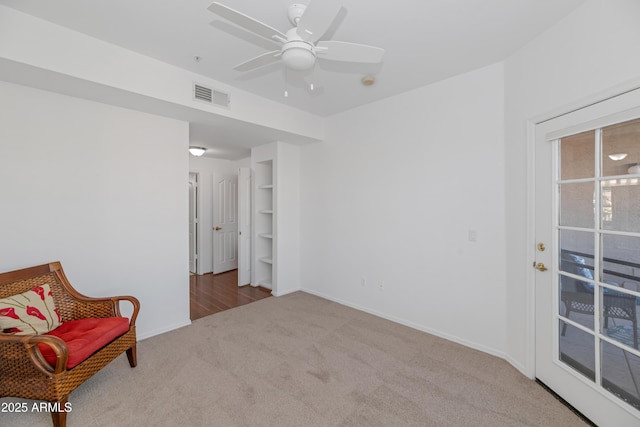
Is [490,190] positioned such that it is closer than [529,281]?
No

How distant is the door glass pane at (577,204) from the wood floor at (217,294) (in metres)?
3.68

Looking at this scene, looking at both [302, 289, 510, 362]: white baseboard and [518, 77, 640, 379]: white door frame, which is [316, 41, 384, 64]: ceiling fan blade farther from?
[302, 289, 510, 362]: white baseboard

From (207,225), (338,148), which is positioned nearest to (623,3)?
(338,148)

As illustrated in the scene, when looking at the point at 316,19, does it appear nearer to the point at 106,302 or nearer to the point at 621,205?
the point at 621,205

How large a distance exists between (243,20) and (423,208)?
2.42 meters

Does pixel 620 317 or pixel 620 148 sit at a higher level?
pixel 620 148

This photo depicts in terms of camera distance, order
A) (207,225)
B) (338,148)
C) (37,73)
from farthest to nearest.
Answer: (207,225) → (338,148) → (37,73)

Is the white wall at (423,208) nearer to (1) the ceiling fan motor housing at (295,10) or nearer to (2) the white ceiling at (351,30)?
(2) the white ceiling at (351,30)

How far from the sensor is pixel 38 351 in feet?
5.39

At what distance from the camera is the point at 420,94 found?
2992 millimetres

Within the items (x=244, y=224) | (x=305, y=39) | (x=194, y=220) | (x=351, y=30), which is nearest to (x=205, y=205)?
(x=194, y=220)

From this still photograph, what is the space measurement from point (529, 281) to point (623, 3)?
1.86 metres

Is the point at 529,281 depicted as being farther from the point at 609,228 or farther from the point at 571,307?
the point at 609,228

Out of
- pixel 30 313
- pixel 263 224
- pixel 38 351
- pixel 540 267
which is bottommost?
pixel 38 351
